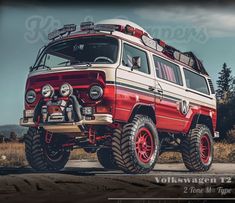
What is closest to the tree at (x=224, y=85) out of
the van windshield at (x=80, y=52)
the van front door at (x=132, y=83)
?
the van front door at (x=132, y=83)

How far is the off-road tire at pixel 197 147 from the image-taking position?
21.0 feet

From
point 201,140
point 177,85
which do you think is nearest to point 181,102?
point 177,85

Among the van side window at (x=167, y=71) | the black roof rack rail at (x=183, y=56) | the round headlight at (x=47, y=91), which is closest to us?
the round headlight at (x=47, y=91)

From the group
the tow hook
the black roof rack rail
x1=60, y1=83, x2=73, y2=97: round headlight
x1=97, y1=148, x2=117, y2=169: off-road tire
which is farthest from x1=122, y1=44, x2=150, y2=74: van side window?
x1=97, y1=148, x2=117, y2=169: off-road tire

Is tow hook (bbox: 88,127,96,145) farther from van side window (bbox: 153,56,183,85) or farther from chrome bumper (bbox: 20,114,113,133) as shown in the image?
van side window (bbox: 153,56,183,85)

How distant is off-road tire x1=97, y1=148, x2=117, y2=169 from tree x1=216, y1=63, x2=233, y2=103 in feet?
5.67

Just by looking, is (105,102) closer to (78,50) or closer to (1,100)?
(78,50)

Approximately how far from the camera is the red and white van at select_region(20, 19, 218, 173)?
18.3 ft

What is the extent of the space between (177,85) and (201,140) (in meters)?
0.91

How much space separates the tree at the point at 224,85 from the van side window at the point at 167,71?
55 centimetres

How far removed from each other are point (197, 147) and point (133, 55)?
1721mm

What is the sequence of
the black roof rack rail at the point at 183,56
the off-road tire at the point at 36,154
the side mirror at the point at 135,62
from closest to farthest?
the side mirror at the point at 135,62, the off-road tire at the point at 36,154, the black roof rack rail at the point at 183,56

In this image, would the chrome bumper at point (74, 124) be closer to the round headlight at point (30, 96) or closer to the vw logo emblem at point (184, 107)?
the round headlight at point (30, 96)

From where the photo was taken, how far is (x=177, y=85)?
6.27 m
